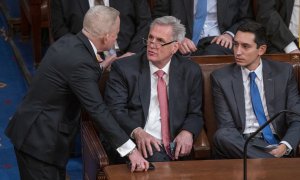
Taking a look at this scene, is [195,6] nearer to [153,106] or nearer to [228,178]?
[153,106]

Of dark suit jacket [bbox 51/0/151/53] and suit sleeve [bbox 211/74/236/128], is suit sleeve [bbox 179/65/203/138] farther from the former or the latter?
dark suit jacket [bbox 51/0/151/53]

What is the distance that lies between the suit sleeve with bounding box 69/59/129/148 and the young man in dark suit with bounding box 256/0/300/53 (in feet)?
4.28

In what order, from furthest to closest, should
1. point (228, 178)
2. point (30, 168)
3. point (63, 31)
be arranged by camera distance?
point (63, 31), point (30, 168), point (228, 178)

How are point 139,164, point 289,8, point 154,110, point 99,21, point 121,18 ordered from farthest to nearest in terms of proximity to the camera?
point 289,8 → point 121,18 → point 154,110 → point 99,21 → point 139,164

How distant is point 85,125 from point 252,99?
71 centimetres

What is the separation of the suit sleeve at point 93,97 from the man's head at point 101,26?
0.34ft

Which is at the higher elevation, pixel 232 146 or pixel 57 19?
pixel 57 19

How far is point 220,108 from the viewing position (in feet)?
9.39

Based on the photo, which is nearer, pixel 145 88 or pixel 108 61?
pixel 145 88

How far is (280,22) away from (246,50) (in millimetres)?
646

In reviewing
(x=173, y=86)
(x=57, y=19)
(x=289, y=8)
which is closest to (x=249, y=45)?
(x=173, y=86)

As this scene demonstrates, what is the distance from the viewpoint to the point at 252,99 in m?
2.89

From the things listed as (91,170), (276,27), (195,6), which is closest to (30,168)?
(91,170)

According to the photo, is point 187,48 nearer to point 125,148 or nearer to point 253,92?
point 253,92
